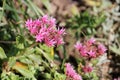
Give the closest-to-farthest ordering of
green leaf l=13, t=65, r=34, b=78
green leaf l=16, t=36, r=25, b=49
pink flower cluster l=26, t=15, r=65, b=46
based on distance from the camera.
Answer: pink flower cluster l=26, t=15, r=65, b=46 < green leaf l=16, t=36, r=25, b=49 < green leaf l=13, t=65, r=34, b=78

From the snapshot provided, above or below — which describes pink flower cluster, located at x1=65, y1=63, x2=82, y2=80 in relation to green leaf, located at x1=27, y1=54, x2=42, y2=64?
below

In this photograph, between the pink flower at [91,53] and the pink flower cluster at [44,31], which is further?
the pink flower at [91,53]

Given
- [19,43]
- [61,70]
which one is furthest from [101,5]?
[19,43]

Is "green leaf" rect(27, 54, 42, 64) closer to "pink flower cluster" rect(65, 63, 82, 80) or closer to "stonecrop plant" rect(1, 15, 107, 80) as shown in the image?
"stonecrop plant" rect(1, 15, 107, 80)

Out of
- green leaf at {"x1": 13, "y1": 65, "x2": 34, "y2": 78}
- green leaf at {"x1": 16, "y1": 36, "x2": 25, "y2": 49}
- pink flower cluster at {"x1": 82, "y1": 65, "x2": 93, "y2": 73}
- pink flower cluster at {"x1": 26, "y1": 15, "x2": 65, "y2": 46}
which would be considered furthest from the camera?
pink flower cluster at {"x1": 82, "y1": 65, "x2": 93, "y2": 73}

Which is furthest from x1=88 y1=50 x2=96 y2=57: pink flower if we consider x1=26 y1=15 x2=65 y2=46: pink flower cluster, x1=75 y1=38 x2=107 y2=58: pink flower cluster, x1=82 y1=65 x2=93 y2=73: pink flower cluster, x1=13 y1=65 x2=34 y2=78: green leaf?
x1=13 y1=65 x2=34 y2=78: green leaf

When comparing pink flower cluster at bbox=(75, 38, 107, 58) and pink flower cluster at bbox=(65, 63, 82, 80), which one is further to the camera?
pink flower cluster at bbox=(75, 38, 107, 58)

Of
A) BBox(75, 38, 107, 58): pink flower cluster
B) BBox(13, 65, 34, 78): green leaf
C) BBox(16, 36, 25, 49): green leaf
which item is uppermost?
BBox(75, 38, 107, 58): pink flower cluster

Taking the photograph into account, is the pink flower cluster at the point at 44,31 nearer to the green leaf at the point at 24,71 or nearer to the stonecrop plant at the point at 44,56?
the stonecrop plant at the point at 44,56

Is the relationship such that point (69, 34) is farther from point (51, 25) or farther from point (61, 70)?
point (51, 25)

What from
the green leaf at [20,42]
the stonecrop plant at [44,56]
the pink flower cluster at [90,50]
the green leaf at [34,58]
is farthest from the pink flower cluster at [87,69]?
the green leaf at [20,42]

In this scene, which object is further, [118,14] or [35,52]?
[118,14]
